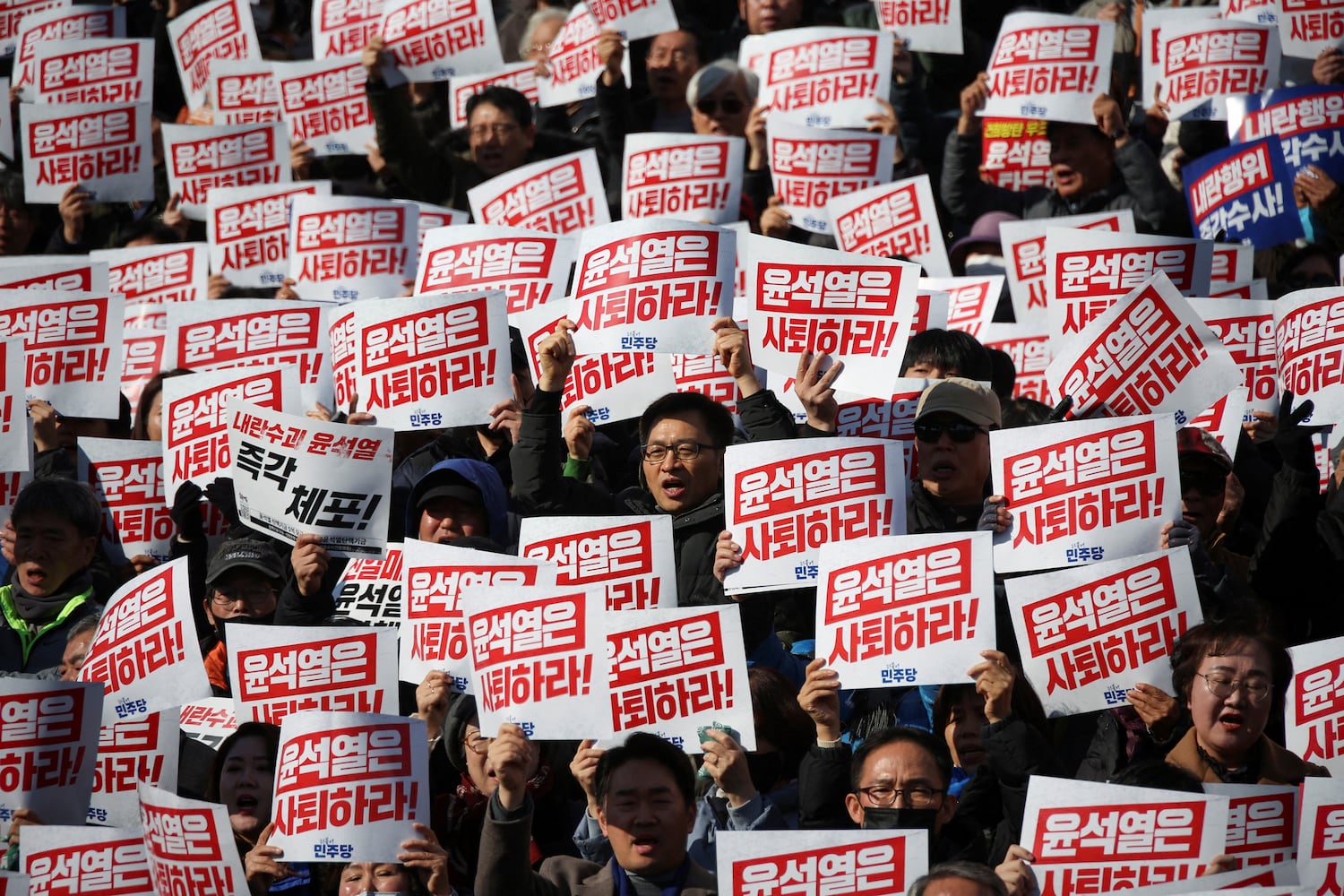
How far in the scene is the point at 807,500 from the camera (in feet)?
23.2

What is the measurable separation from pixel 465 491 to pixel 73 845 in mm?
2054

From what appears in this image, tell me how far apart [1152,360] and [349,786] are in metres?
3.34

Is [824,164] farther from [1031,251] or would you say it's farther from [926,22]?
[926,22]

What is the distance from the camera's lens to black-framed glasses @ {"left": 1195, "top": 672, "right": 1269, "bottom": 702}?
19.3 feet

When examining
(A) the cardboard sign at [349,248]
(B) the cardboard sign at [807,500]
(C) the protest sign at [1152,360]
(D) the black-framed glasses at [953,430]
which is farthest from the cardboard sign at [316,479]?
(C) the protest sign at [1152,360]

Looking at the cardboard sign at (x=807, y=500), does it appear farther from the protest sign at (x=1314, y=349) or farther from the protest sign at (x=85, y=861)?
the protest sign at (x=85, y=861)

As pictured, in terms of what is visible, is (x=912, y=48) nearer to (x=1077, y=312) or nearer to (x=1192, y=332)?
(x=1077, y=312)

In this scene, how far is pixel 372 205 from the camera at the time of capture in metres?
9.84

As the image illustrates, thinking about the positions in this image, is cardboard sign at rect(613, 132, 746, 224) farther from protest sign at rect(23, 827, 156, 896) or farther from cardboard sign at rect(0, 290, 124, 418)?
protest sign at rect(23, 827, 156, 896)

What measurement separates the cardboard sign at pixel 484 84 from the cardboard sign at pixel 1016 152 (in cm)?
278

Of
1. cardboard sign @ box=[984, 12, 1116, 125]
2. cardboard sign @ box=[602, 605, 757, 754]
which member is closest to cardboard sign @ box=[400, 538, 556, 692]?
cardboard sign @ box=[602, 605, 757, 754]

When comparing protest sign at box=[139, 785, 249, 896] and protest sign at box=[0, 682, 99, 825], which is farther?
protest sign at box=[0, 682, 99, 825]

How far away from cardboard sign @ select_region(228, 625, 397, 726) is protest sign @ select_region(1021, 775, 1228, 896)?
7.59 ft

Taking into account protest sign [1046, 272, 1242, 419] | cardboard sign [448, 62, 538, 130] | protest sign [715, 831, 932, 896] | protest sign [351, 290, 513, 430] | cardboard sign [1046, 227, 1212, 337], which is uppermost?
cardboard sign [448, 62, 538, 130]
